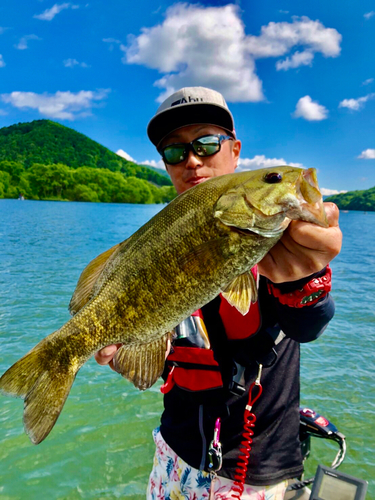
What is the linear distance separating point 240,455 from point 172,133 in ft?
9.10

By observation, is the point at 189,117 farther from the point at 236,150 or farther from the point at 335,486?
the point at 335,486

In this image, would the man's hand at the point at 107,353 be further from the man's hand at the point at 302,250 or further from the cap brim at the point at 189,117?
the cap brim at the point at 189,117

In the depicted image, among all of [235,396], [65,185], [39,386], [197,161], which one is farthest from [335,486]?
[65,185]

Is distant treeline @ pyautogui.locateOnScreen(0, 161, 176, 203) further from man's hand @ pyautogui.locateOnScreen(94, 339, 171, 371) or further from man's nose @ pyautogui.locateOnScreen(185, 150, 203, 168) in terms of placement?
man's hand @ pyautogui.locateOnScreen(94, 339, 171, 371)

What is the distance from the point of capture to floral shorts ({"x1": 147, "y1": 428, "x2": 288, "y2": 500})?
8.13ft

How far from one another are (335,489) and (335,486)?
0.8 inches

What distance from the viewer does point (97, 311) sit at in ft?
7.01

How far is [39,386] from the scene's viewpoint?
211cm

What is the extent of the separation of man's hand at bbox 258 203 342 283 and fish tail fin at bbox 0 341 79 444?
140 centimetres

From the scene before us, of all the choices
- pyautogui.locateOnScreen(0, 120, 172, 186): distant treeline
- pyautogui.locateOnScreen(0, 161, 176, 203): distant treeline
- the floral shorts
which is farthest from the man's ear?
pyautogui.locateOnScreen(0, 120, 172, 186): distant treeline

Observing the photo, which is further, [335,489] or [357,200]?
[357,200]

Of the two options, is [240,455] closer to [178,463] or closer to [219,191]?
[178,463]

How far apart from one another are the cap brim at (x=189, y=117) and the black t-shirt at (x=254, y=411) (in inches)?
63.9

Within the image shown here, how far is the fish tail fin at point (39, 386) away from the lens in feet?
6.61
